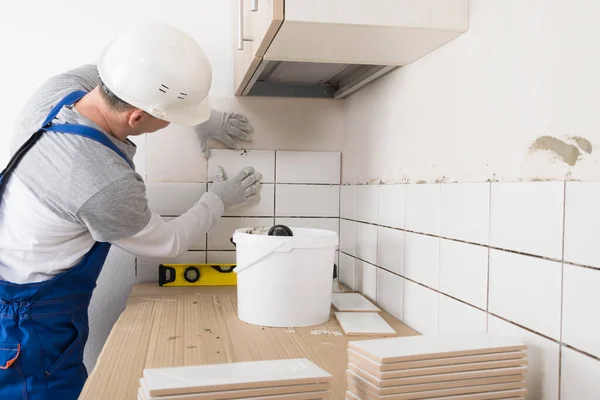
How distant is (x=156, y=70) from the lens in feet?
4.35

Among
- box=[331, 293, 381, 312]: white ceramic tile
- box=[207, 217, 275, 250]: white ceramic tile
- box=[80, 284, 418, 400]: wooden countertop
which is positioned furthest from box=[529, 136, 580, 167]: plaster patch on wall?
box=[207, 217, 275, 250]: white ceramic tile

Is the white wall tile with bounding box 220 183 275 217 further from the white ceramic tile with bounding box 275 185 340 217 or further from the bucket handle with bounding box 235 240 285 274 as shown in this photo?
the bucket handle with bounding box 235 240 285 274

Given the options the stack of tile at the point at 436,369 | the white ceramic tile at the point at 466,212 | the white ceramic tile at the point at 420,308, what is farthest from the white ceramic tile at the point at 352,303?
the stack of tile at the point at 436,369

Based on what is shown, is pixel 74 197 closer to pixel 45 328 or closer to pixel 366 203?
pixel 45 328

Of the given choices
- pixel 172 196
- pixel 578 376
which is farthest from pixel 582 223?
pixel 172 196

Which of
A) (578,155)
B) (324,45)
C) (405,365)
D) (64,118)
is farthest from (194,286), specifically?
(578,155)

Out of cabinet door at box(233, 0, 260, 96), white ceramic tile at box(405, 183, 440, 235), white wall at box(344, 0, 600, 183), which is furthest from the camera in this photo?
cabinet door at box(233, 0, 260, 96)

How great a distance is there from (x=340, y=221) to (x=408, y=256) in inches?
28.9

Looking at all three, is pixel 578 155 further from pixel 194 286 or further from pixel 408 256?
pixel 194 286

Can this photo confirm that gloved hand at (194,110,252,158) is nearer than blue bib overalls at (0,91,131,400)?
A: No

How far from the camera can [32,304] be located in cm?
144

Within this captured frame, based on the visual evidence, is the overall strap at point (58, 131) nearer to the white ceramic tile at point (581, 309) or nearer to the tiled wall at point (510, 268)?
the tiled wall at point (510, 268)

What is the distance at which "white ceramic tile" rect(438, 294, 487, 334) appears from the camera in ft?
3.53

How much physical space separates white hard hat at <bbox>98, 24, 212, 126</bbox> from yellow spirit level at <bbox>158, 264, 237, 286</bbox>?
0.72 m
